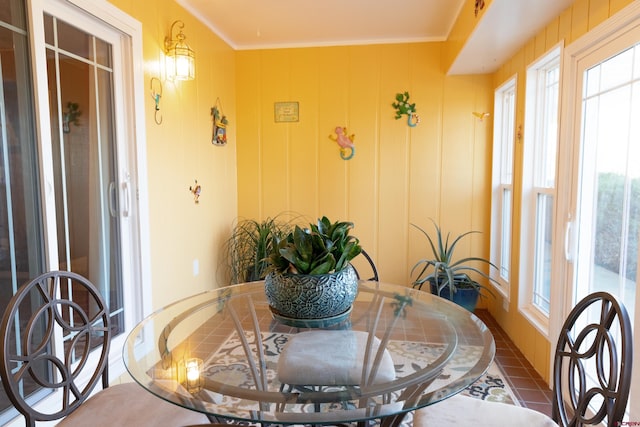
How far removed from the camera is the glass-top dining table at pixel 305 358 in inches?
38.9

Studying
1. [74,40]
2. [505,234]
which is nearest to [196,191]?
[74,40]

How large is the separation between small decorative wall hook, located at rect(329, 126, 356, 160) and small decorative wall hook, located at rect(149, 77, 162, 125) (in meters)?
1.54

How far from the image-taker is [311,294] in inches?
52.2

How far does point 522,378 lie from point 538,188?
117 centimetres

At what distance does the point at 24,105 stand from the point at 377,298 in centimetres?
170

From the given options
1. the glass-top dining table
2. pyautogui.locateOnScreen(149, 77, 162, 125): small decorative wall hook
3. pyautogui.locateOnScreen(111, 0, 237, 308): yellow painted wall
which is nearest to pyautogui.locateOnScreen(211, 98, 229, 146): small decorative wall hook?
pyautogui.locateOnScreen(111, 0, 237, 308): yellow painted wall

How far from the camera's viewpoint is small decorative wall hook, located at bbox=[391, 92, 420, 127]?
344cm

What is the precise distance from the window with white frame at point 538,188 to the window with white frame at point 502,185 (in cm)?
45

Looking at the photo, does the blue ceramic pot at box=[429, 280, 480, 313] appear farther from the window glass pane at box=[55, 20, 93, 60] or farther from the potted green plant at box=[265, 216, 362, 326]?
the window glass pane at box=[55, 20, 93, 60]

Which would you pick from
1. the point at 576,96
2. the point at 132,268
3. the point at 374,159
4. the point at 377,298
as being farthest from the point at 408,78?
the point at 132,268

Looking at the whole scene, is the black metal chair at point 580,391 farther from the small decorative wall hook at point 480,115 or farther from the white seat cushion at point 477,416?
the small decorative wall hook at point 480,115

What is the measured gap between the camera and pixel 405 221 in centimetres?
355

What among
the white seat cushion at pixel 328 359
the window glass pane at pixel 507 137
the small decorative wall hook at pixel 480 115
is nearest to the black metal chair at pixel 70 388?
the white seat cushion at pixel 328 359

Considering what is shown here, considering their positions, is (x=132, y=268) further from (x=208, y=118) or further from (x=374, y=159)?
(x=374, y=159)
